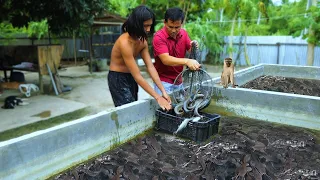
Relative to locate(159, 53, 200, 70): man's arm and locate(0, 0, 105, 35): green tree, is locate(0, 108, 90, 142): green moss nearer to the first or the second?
locate(0, 0, 105, 35): green tree

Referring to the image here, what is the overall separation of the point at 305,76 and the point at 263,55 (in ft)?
28.3

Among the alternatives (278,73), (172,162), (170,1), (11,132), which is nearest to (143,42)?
(172,162)

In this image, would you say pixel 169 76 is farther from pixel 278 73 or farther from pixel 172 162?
pixel 278 73

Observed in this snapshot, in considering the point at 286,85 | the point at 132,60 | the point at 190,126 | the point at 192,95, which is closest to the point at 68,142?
the point at 132,60

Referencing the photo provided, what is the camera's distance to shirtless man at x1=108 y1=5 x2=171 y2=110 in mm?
2523

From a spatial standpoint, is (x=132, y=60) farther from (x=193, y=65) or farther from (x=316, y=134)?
(x=316, y=134)

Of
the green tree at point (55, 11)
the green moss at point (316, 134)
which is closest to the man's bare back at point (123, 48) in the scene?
the green moss at point (316, 134)

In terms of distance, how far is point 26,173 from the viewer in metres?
1.86

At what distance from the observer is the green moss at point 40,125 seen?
4.59 meters

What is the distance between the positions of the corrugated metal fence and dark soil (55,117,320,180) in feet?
35.0

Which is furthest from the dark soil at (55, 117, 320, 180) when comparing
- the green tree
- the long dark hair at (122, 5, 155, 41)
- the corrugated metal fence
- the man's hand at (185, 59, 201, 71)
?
the corrugated metal fence

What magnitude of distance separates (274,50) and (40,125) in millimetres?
11281

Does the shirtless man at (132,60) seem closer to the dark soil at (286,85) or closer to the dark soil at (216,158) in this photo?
the dark soil at (216,158)

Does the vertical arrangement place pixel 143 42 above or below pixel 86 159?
above
